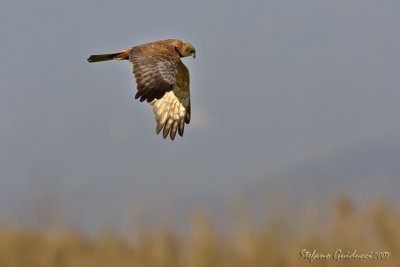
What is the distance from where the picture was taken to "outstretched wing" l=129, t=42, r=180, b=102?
1085 cm

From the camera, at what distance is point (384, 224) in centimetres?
1684

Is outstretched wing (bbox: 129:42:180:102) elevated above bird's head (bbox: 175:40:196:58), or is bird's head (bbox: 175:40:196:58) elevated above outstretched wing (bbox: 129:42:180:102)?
bird's head (bbox: 175:40:196:58)

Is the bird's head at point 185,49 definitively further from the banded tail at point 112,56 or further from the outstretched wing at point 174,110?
the banded tail at point 112,56

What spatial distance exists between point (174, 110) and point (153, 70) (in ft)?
7.36

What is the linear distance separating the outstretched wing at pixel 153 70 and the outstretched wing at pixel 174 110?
4.61 ft

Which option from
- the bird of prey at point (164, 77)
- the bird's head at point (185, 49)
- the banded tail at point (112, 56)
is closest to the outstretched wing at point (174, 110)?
the bird of prey at point (164, 77)

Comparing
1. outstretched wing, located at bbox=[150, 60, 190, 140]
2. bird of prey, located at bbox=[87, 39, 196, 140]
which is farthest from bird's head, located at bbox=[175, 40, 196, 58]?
outstretched wing, located at bbox=[150, 60, 190, 140]

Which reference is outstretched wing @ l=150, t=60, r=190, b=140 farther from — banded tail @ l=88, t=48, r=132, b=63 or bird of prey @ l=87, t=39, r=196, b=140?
banded tail @ l=88, t=48, r=132, b=63

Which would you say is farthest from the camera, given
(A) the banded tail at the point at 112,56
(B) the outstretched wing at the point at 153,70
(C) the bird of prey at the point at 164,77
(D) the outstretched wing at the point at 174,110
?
(D) the outstretched wing at the point at 174,110

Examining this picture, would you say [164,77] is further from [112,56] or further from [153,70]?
[112,56]

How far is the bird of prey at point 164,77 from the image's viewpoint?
10977 mm

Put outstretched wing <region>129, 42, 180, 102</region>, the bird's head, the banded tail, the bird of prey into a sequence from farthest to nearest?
the bird's head
the banded tail
the bird of prey
outstretched wing <region>129, 42, 180, 102</region>

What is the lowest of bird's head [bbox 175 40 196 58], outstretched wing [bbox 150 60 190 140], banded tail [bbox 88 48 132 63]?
outstretched wing [bbox 150 60 190 140]

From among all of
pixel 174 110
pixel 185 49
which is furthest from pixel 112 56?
pixel 174 110
